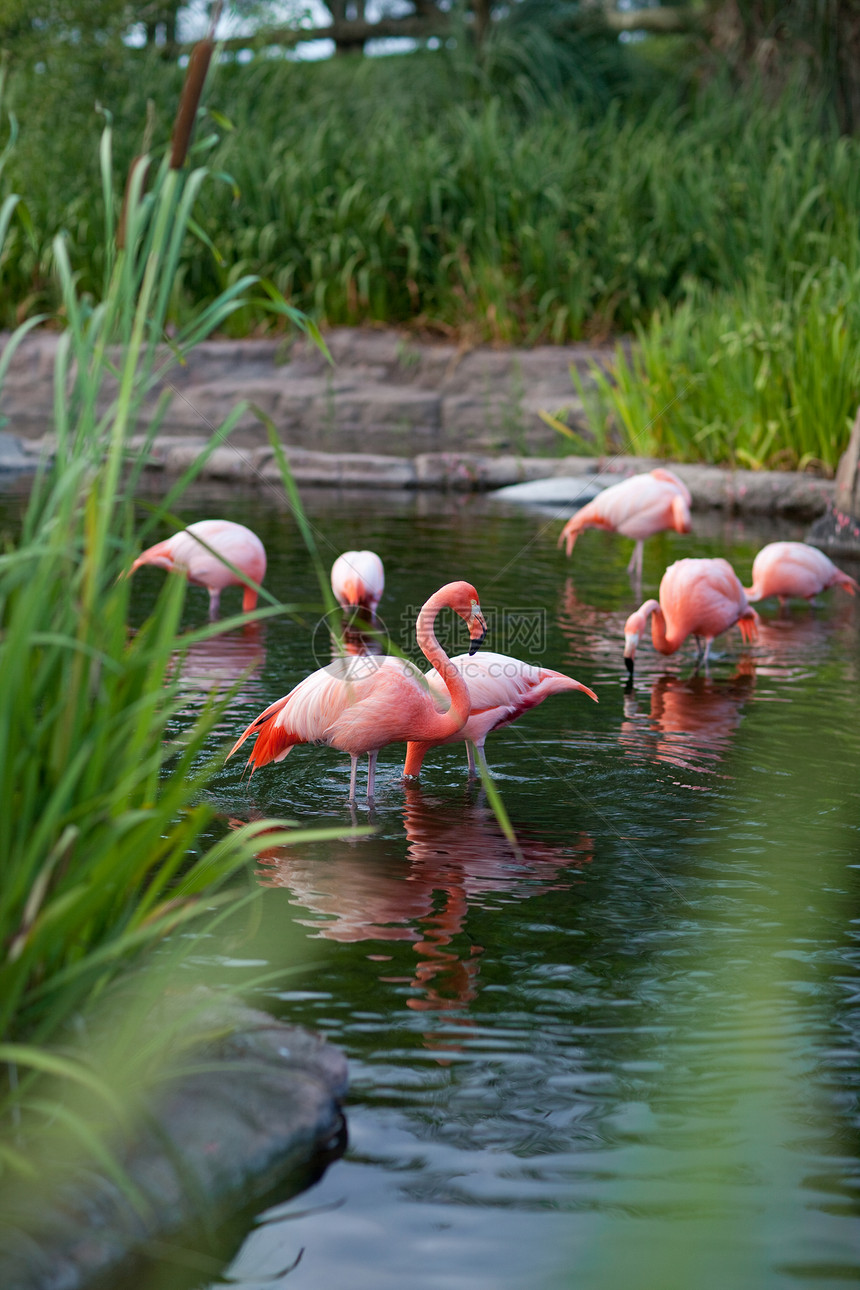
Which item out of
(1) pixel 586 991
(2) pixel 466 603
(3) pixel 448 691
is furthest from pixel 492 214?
(1) pixel 586 991

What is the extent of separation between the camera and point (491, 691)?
153 inches

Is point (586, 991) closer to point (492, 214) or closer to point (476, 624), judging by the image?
point (476, 624)

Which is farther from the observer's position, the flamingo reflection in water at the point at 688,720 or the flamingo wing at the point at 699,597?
the flamingo wing at the point at 699,597

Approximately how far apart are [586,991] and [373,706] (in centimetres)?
111

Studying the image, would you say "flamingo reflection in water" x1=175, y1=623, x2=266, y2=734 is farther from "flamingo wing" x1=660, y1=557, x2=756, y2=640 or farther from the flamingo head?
"flamingo wing" x1=660, y1=557, x2=756, y2=640

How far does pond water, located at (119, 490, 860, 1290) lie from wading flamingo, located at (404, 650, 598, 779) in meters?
0.14

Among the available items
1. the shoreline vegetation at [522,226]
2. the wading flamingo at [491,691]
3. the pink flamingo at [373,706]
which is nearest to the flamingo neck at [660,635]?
the wading flamingo at [491,691]

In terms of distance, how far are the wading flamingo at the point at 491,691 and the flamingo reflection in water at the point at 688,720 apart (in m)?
0.38

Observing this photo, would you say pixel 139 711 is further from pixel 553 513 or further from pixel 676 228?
pixel 676 228

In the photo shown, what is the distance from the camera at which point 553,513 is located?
9055 millimetres

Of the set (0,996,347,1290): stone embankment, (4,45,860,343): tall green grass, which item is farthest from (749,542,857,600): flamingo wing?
(4,45,860,343): tall green grass

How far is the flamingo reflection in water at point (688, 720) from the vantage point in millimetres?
4195

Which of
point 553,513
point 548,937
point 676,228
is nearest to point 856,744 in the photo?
point 548,937

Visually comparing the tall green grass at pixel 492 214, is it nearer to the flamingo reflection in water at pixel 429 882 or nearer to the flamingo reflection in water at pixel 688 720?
the flamingo reflection in water at pixel 688 720
